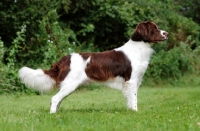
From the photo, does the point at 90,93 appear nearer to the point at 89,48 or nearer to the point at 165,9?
the point at 89,48

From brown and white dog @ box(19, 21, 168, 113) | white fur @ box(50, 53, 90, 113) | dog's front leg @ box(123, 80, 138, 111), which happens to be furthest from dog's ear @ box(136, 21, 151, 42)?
white fur @ box(50, 53, 90, 113)

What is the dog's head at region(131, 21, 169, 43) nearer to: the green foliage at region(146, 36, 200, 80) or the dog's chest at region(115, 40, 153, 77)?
the dog's chest at region(115, 40, 153, 77)

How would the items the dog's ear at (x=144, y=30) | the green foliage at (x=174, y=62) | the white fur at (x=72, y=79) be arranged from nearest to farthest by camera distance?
the white fur at (x=72, y=79) → the dog's ear at (x=144, y=30) → the green foliage at (x=174, y=62)

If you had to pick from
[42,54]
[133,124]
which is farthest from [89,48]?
[133,124]

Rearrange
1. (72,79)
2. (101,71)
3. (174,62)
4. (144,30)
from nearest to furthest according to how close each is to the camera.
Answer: (72,79) < (101,71) < (144,30) < (174,62)

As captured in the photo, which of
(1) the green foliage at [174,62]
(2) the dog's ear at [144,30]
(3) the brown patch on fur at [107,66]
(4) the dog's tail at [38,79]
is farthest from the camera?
(1) the green foliage at [174,62]

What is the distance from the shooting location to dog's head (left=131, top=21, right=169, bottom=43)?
9242mm

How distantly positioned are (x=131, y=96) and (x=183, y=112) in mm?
1249

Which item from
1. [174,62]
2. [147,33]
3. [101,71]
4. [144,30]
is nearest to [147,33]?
[147,33]

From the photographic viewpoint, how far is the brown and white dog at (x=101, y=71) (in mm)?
8867

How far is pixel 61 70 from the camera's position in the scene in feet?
29.3

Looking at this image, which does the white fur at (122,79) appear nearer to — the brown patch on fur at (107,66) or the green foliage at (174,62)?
the brown patch on fur at (107,66)

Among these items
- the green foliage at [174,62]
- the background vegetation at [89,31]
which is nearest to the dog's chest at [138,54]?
the background vegetation at [89,31]

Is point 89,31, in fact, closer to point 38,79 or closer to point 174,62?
point 174,62
